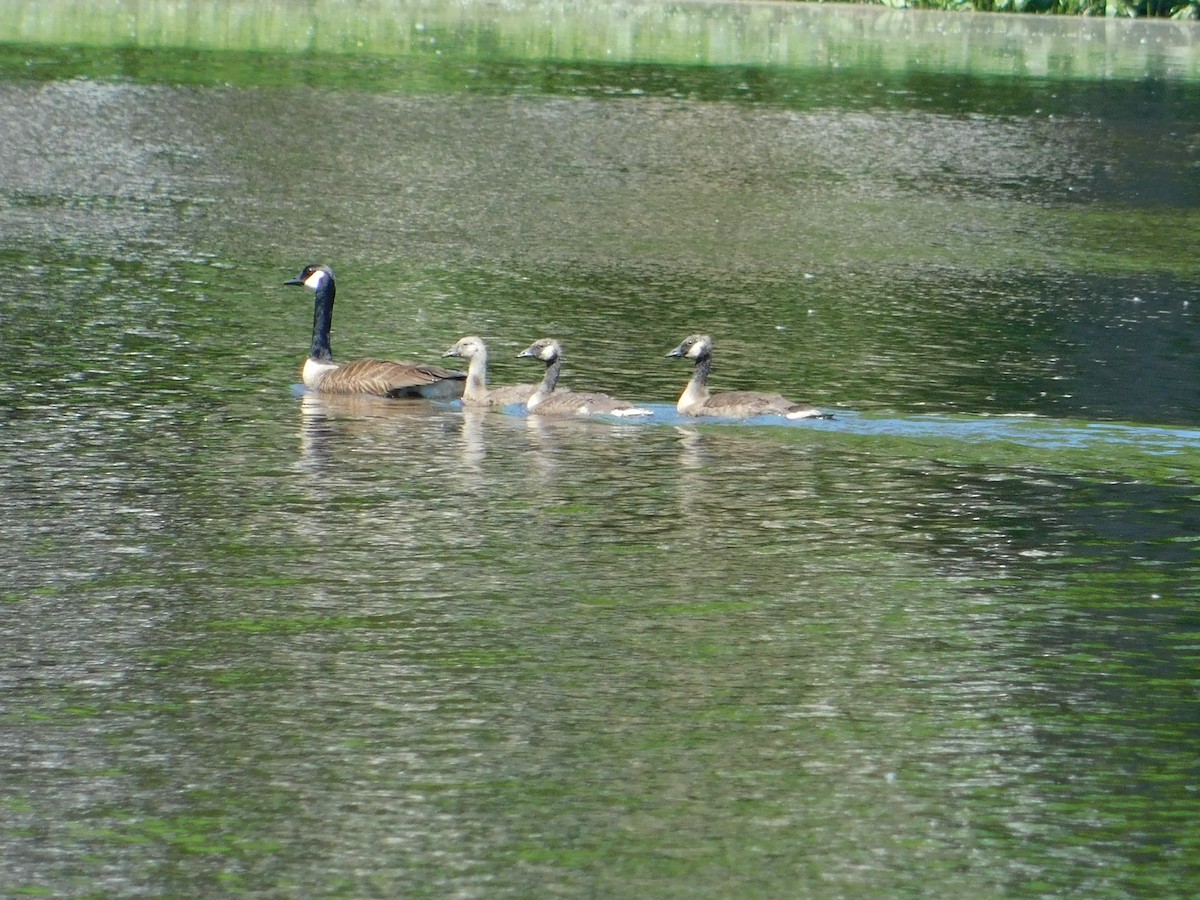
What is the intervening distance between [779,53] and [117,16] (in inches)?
598

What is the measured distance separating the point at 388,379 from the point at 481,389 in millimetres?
712

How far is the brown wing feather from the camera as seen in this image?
51.8 ft

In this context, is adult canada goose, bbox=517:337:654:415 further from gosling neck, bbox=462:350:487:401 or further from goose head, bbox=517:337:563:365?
gosling neck, bbox=462:350:487:401

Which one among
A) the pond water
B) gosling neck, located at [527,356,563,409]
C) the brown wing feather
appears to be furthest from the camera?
the brown wing feather

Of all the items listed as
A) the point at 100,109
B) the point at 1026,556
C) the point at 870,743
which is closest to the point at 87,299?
the point at 1026,556

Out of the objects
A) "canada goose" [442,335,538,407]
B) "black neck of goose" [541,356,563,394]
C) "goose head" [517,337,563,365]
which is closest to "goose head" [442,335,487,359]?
"canada goose" [442,335,538,407]

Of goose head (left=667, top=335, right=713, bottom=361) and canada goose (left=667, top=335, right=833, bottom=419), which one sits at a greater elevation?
goose head (left=667, top=335, right=713, bottom=361)

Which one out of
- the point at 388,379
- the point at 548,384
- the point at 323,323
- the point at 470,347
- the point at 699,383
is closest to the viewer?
the point at 699,383

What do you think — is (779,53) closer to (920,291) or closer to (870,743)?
(920,291)

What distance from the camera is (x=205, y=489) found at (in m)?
12.5

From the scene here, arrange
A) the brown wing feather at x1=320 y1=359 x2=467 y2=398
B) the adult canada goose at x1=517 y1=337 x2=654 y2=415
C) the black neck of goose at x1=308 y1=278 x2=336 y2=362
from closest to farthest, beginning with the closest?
the adult canada goose at x1=517 y1=337 x2=654 y2=415 < the brown wing feather at x1=320 y1=359 x2=467 y2=398 < the black neck of goose at x1=308 y1=278 x2=336 y2=362

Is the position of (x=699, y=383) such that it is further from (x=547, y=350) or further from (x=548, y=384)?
(x=547, y=350)

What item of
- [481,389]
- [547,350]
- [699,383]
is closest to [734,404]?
[699,383]

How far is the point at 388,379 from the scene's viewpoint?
1584cm
